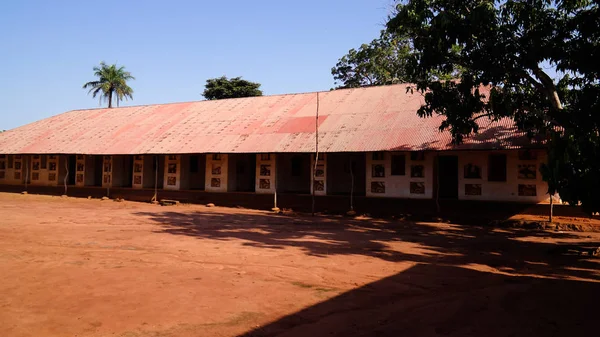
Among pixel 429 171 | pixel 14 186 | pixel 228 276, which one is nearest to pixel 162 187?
pixel 14 186

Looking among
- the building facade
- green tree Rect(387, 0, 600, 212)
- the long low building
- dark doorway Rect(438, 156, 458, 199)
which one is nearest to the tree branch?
green tree Rect(387, 0, 600, 212)

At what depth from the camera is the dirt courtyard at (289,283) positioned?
4.41 m

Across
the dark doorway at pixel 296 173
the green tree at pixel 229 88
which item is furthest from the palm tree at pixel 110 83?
the dark doorway at pixel 296 173

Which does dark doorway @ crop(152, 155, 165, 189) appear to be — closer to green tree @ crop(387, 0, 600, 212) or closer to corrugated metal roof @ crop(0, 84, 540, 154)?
corrugated metal roof @ crop(0, 84, 540, 154)

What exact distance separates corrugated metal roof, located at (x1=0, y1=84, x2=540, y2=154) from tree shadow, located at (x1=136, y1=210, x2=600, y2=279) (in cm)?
281

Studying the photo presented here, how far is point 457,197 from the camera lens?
15492 mm

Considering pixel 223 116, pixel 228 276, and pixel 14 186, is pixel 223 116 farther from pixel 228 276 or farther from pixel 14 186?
pixel 228 276

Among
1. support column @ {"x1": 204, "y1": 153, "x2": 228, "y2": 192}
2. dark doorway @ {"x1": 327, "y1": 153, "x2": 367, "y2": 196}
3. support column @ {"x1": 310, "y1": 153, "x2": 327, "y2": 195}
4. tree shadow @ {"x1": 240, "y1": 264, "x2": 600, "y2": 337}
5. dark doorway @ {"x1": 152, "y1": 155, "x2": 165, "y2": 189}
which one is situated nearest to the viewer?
tree shadow @ {"x1": 240, "y1": 264, "x2": 600, "y2": 337}

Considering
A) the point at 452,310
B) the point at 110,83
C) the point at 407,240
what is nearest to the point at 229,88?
the point at 110,83

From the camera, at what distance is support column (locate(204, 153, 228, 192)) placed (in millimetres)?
18922

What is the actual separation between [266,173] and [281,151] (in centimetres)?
216

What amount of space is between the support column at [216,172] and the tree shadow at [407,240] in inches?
144

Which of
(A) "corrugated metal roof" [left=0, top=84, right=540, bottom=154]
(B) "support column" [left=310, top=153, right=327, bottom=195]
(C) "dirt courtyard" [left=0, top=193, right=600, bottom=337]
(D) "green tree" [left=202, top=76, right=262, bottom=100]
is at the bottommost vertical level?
(C) "dirt courtyard" [left=0, top=193, right=600, bottom=337]

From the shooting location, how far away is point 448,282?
6.27 meters
